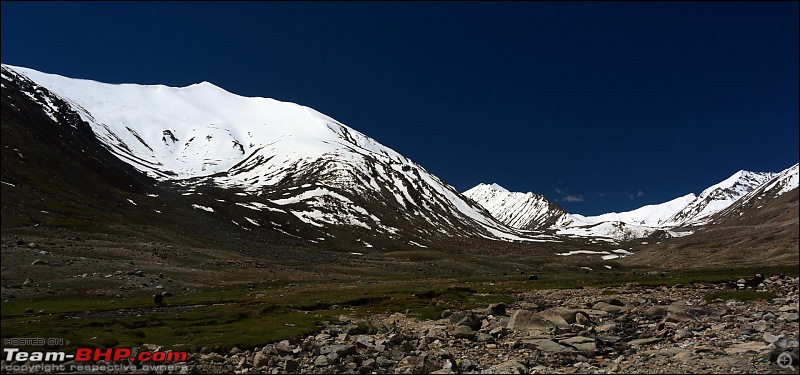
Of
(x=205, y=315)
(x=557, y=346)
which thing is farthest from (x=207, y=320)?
(x=557, y=346)

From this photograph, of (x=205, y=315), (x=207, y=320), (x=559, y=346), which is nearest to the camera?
(x=559, y=346)

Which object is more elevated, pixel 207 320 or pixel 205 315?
pixel 205 315

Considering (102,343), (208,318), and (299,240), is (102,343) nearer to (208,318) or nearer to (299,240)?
(208,318)

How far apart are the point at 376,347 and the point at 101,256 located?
77810 mm

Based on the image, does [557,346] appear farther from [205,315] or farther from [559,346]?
[205,315]

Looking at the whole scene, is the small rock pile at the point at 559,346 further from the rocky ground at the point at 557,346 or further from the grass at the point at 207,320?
the grass at the point at 207,320

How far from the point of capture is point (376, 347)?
80.5ft

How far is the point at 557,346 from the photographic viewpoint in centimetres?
2323

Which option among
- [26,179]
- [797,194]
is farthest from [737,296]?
[26,179]

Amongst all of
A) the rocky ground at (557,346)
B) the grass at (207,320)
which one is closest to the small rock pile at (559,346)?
the rocky ground at (557,346)

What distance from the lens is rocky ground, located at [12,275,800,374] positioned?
19.5m

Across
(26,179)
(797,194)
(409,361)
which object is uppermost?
(26,179)

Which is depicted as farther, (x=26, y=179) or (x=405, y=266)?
(x=405, y=266)

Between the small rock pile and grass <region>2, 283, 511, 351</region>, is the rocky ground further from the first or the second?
grass <region>2, 283, 511, 351</region>
